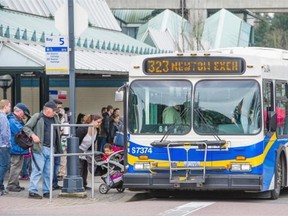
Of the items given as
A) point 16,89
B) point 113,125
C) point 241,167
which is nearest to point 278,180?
point 241,167

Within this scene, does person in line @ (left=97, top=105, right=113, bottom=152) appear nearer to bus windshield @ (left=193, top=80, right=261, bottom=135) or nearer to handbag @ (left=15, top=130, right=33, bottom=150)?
handbag @ (left=15, top=130, right=33, bottom=150)

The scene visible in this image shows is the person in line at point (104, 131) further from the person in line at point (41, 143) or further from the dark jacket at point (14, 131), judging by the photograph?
the person in line at point (41, 143)

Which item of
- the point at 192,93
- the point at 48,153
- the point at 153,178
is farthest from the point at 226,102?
the point at 48,153

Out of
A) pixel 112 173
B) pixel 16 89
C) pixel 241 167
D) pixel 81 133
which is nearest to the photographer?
pixel 241 167

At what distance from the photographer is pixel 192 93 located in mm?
17547

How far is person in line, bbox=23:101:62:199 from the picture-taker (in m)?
17.7

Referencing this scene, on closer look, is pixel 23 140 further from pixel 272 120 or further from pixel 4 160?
pixel 272 120

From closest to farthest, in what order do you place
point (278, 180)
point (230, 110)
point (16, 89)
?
point (230, 110), point (278, 180), point (16, 89)

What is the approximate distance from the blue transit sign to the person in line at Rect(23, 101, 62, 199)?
675 mm

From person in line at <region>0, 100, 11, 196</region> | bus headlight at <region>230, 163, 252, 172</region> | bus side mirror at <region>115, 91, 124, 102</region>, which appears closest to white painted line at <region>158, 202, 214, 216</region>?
bus headlight at <region>230, 163, 252, 172</region>

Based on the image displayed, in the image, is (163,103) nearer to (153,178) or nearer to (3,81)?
(153,178)

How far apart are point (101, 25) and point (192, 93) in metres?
19.7

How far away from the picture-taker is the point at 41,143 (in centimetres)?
1769

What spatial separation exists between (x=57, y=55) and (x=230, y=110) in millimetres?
3310
